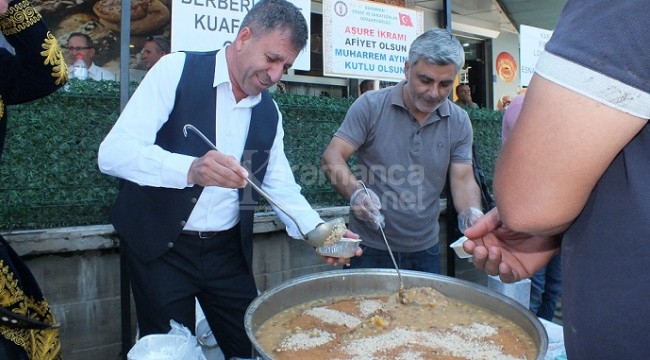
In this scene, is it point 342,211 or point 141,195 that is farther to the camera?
point 342,211

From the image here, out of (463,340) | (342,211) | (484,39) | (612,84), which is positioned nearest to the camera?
(612,84)

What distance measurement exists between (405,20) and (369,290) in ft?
7.70

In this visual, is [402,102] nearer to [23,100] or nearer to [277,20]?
[277,20]

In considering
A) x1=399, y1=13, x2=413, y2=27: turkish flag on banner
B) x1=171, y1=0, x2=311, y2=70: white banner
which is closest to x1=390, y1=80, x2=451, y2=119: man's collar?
x1=171, y1=0, x2=311, y2=70: white banner

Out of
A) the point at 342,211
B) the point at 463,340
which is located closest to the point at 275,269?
the point at 342,211

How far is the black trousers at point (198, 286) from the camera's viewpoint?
199 cm

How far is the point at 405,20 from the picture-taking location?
358 centimetres

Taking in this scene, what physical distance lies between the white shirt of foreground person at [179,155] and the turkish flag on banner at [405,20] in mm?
1707

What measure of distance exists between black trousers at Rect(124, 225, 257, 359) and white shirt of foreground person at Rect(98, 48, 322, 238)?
0.11 metres

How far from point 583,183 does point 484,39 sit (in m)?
9.77

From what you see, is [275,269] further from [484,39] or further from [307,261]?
[484,39]

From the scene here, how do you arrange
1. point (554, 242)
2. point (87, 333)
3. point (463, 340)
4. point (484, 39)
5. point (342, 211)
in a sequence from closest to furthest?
point (554, 242) < point (463, 340) < point (87, 333) < point (342, 211) < point (484, 39)

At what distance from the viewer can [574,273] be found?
0.79 m

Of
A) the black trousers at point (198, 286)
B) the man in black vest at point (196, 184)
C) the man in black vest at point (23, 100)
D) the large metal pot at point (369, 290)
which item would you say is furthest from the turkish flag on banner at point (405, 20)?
the man in black vest at point (23, 100)
